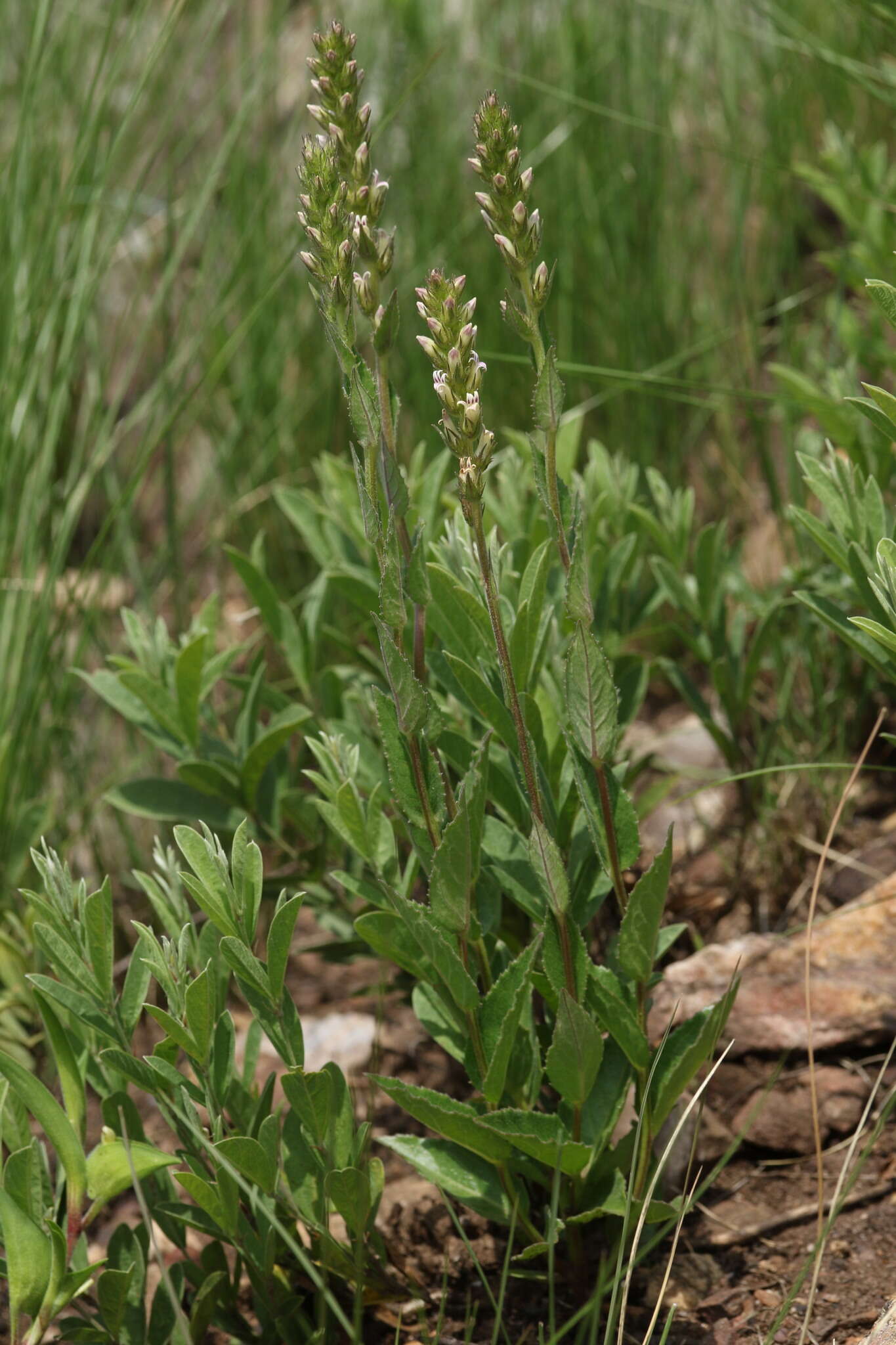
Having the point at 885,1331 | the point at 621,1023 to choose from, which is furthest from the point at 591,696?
the point at 885,1331

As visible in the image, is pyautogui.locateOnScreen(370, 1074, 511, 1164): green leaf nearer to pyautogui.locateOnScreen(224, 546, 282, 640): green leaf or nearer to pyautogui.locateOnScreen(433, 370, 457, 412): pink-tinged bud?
pyautogui.locateOnScreen(433, 370, 457, 412): pink-tinged bud

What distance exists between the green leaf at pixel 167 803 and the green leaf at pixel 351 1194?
57 centimetres

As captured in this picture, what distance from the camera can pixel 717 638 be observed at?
1.75 m

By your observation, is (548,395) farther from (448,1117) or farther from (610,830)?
(448,1117)

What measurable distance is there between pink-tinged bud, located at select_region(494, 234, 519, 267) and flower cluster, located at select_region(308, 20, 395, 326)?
3.9 inches

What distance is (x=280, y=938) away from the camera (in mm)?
1131

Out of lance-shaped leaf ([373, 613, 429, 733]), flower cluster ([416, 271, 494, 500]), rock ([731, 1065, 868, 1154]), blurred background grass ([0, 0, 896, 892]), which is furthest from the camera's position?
blurred background grass ([0, 0, 896, 892])

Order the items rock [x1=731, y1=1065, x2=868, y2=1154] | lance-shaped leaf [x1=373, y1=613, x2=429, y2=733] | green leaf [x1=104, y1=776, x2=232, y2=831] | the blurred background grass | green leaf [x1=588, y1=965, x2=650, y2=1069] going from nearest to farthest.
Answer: lance-shaped leaf [x1=373, y1=613, x2=429, y2=733] < green leaf [x1=588, y1=965, x2=650, y2=1069] < rock [x1=731, y1=1065, x2=868, y2=1154] < green leaf [x1=104, y1=776, x2=232, y2=831] < the blurred background grass

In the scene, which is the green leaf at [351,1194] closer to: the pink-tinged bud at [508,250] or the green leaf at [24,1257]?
the green leaf at [24,1257]

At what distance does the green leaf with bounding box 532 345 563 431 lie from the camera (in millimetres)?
1034

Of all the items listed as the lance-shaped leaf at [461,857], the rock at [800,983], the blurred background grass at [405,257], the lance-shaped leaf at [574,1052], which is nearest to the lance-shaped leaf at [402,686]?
the lance-shaped leaf at [461,857]

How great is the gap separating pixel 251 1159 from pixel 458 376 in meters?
0.71

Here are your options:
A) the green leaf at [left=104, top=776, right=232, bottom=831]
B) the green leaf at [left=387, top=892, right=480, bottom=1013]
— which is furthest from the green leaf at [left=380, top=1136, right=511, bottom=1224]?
the green leaf at [left=104, top=776, right=232, bottom=831]

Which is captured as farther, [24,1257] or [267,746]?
[267,746]
